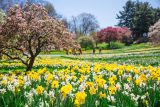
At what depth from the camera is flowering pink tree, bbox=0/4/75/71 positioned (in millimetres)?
14516

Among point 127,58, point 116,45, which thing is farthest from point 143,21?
point 127,58

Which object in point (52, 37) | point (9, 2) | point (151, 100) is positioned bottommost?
point (151, 100)

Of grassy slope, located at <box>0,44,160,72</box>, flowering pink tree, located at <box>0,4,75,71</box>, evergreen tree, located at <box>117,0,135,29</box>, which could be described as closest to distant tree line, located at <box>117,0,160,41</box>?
evergreen tree, located at <box>117,0,135,29</box>

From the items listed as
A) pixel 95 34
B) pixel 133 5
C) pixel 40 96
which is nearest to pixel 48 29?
pixel 40 96

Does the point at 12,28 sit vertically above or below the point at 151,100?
above

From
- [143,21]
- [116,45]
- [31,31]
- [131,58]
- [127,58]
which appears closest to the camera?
[31,31]

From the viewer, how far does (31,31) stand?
573 inches

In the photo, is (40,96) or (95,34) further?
(95,34)

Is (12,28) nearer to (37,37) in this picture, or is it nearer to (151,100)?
(37,37)

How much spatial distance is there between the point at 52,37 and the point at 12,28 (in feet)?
5.34

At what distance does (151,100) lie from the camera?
5.80 meters

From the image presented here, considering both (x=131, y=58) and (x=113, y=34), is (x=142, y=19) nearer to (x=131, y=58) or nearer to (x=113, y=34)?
(x=113, y=34)

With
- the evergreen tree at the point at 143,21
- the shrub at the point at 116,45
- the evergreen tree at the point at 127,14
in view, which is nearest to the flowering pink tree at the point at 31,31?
the shrub at the point at 116,45

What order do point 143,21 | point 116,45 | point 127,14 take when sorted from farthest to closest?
point 127,14 → point 143,21 → point 116,45
